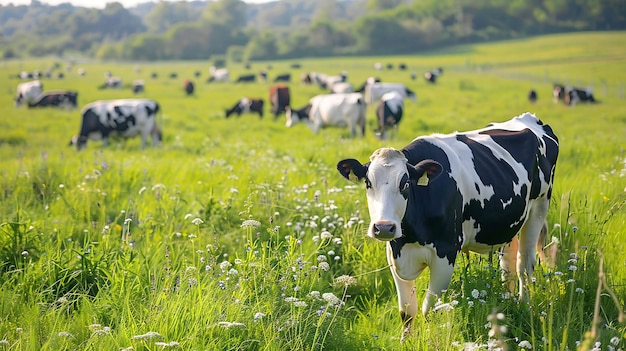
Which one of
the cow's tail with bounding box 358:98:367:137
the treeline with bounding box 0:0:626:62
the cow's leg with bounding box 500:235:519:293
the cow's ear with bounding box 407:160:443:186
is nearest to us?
the cow's ear with bounding box 407:160:443:186

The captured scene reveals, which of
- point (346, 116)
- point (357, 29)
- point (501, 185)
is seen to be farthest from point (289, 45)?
point (501, 185)

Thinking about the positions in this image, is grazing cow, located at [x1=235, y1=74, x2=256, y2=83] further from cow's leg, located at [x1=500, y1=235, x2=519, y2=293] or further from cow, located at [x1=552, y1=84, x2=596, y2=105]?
cow's leg, located at [x1=500, y1=235, x2=519, y2=293]

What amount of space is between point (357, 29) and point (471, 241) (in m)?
96.4

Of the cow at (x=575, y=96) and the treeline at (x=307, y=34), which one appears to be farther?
the treeline at (x=307, y=34)

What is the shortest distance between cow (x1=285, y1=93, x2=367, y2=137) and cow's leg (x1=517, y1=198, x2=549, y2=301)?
13.3 metres

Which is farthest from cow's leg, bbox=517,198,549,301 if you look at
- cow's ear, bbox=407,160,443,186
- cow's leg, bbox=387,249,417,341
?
cow's ear, bbox=407,160,443,186

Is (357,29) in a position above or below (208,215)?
above

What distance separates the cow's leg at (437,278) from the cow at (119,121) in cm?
1384

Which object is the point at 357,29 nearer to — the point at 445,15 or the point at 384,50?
the point at 384,50

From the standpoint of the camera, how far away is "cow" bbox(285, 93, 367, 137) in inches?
740

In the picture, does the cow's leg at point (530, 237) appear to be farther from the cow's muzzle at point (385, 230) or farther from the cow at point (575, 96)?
the cow at point (575, 96)

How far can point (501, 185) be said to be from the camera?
188 inches

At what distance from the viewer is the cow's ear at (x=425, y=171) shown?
4.03 m

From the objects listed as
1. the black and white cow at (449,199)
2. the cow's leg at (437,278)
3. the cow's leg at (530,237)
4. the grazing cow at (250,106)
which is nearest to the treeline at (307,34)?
the grazing cow at (250,106)
